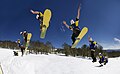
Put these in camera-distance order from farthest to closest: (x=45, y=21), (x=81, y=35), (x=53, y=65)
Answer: (x=53, y=65)
(x=45, y=21)
(x=81, y=35)

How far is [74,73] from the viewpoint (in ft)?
60.2

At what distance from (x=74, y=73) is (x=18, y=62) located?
268 inches

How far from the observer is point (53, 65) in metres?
21.1

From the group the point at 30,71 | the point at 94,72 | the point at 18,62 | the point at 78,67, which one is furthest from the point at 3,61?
the point at 94,72

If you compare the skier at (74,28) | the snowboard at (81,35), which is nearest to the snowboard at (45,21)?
the skier at (74,28)

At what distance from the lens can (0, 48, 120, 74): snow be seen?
18.3 meters

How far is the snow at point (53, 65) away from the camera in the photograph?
721 inches

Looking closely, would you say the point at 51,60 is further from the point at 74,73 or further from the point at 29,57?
the point at 74,73

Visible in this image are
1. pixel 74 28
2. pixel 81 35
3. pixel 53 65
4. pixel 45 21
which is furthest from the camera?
pixel 53 65

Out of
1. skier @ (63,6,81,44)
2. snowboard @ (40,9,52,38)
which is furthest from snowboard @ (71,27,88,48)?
snowboard @ (40,9,52,38)

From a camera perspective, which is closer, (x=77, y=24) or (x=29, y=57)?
(x=77, y=24)

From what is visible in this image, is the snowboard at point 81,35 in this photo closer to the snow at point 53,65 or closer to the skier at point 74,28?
the skier at point 74,28

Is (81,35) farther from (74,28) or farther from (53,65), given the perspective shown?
(53,65)

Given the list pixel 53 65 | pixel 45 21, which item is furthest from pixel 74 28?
pixel 53 65
